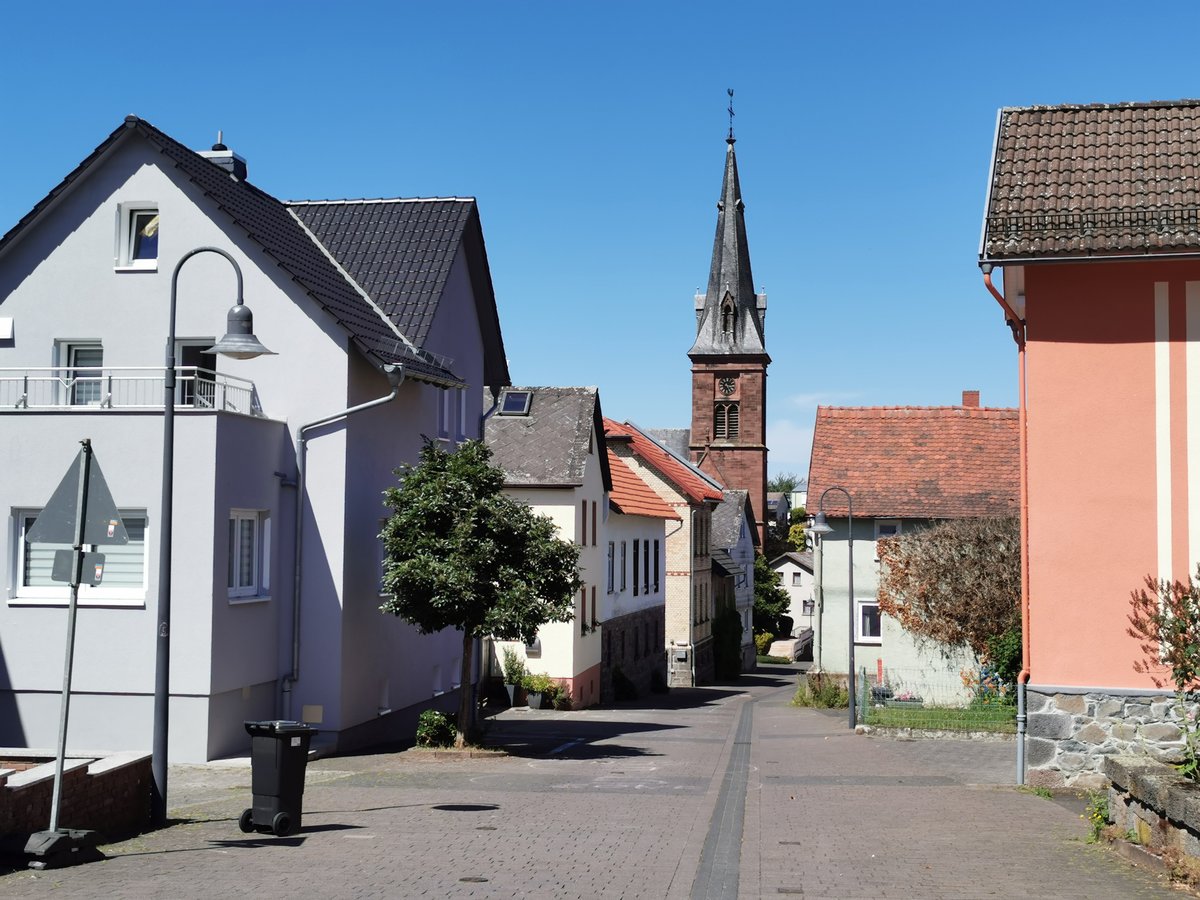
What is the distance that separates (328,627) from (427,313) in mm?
6093

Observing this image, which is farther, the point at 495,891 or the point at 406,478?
the point at 406,478

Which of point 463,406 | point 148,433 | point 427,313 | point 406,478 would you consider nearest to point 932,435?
point 463,406

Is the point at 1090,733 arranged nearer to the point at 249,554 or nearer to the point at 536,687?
the point at 249,554

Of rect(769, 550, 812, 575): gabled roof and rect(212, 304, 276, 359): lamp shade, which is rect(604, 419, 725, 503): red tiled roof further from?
rect(769, 550, 812, 575): gabled roof

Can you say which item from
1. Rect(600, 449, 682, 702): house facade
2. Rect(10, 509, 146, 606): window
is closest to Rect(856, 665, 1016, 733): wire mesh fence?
Rect(600, 449, 682, 702): house facade

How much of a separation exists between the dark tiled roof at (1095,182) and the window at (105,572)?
11132 mm

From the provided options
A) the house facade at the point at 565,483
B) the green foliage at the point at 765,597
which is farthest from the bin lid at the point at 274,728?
the green foliage at the point at 765,597

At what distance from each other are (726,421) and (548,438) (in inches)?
2108

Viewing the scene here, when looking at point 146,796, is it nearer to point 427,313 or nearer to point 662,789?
point 662,789

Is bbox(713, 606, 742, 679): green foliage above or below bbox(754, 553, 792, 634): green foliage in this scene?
below

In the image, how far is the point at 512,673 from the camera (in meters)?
33.8

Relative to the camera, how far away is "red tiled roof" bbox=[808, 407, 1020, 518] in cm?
3531

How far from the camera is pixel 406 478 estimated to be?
808 inches

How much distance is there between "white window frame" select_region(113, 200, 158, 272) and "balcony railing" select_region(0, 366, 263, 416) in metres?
1.63
